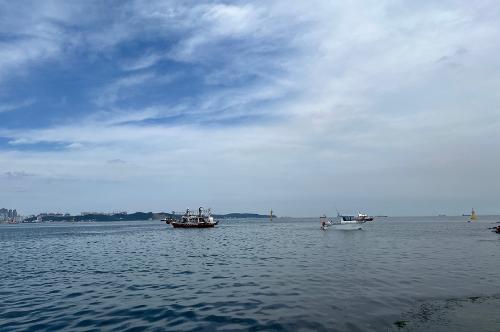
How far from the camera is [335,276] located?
121ft

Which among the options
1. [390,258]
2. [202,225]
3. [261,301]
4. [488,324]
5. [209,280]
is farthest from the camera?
[202,225]

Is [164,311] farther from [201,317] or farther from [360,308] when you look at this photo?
[360,308]

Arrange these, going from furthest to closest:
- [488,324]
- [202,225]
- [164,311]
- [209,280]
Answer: [202,225], [209,280], [164,311], [488,324]

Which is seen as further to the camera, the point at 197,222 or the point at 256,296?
the point at 197,222

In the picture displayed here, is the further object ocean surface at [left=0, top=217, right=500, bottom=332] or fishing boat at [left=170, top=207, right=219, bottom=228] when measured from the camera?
fishing boat at [left=170, top=207, right=219, bottom=228]

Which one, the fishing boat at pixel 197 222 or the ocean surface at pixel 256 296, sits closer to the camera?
the ocean surface at pixel 256 296

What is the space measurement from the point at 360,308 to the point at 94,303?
59.9 ft

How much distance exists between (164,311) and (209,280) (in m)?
11.5

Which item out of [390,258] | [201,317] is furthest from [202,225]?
[201,317]

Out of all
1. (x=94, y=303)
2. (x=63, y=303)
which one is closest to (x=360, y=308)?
(x=94, y=303)

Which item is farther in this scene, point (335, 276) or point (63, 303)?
point (335, 276)

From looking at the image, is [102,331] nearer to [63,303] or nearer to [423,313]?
[63,303]

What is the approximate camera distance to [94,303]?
2677 cm

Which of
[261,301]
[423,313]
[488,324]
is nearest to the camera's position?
[488,324]
